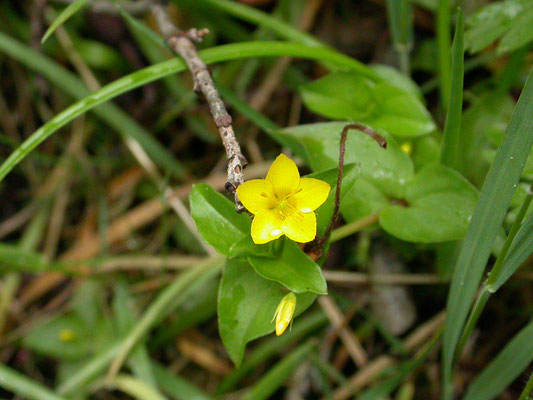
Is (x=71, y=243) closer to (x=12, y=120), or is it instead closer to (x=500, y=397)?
(x=12, y=120)

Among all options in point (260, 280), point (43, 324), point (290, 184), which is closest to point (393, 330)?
point (260, 280)

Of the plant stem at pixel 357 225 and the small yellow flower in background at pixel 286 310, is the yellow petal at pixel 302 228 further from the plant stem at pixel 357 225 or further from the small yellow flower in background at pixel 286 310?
the plant stem at pixel 357 225

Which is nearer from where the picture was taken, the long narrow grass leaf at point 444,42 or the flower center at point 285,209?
the flower center at point 285,209

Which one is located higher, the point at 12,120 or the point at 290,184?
the point at 12,120

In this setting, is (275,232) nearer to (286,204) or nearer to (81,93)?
(286,204)

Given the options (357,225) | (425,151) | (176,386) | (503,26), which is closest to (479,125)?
(425,151)

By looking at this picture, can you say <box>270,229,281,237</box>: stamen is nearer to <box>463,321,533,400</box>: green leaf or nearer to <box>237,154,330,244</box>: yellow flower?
<box>237,154,330,244</box>: yellow flower

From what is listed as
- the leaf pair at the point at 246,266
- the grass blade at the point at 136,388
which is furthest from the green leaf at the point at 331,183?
the grass blade at the point at 136,388
